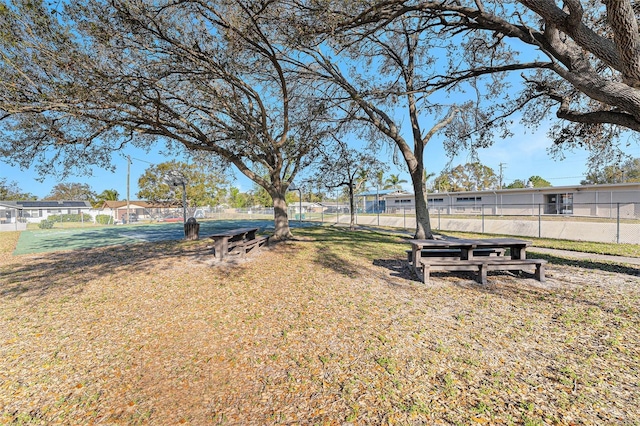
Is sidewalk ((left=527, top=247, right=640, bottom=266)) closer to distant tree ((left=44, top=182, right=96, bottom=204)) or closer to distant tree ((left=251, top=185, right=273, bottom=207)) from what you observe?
distant tree ((left=251, top=185, right=273, bottom=207))

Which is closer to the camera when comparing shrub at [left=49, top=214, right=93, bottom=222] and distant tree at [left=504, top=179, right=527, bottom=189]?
shrub at [left=49, top=214, right=93, bottom=222]

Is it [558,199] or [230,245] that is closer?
[230,245]

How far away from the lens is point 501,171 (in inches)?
1924

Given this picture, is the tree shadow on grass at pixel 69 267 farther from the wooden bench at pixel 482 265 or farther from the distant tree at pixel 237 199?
the distant tree at pixel 237 199

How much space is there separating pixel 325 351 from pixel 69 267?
8.33 meters

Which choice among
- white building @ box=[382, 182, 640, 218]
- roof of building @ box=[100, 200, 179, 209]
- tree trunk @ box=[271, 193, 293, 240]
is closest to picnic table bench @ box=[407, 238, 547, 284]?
tree trunk @ box=[271, 193, 293, 240]

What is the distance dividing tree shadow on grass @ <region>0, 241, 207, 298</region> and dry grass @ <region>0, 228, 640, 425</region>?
0.26 meters

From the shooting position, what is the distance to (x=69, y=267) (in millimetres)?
7836

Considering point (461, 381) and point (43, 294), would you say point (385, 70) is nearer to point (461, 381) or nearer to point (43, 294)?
point (461, 381)

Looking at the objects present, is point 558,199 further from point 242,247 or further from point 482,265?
point 242,247

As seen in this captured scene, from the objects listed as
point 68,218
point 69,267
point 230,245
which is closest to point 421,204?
point 230,245

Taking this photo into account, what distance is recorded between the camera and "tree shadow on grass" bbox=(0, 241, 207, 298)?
6.02 meters

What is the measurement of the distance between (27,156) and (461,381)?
38.2ft

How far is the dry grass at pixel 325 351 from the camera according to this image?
231 cm
